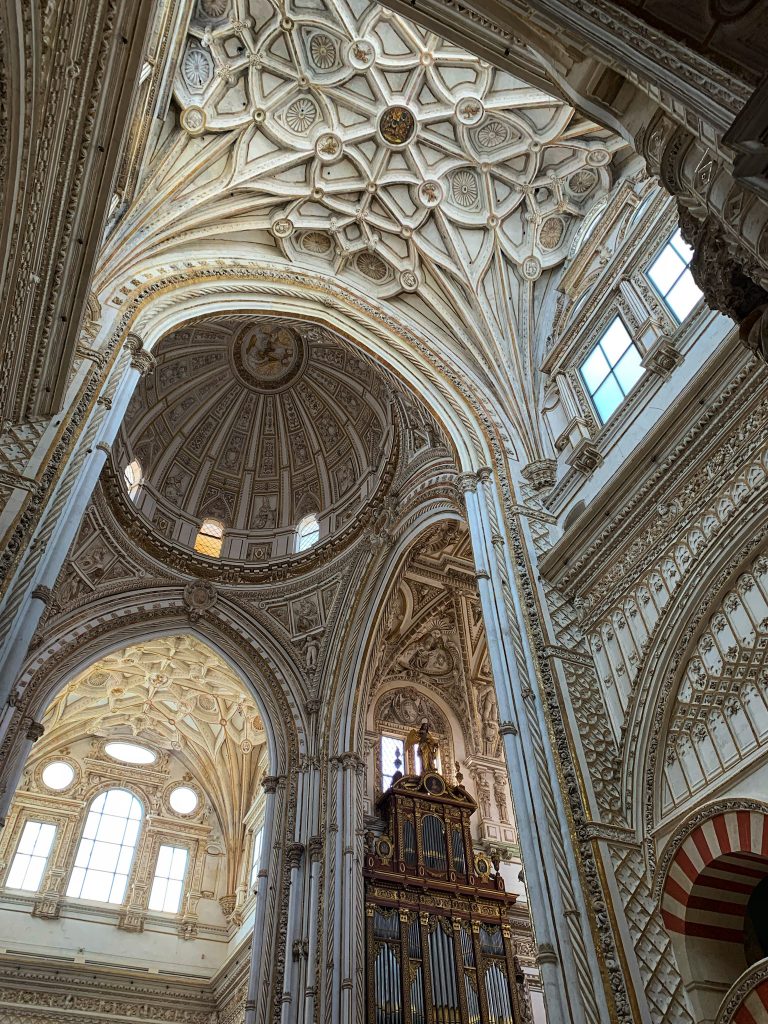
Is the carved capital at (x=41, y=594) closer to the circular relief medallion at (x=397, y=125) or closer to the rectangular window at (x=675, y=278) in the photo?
the rectangular window at (x=675, y=278)

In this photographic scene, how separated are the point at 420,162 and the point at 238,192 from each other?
12.0ft

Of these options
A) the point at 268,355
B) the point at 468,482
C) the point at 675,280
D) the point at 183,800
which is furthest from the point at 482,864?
the point at 268,355

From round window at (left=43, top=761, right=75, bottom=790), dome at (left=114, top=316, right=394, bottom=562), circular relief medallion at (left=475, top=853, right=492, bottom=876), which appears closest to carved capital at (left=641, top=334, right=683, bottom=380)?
dome at (left=114, top=316, right=394, bottom=562)

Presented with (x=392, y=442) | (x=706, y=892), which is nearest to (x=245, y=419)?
(x=392, y=442)

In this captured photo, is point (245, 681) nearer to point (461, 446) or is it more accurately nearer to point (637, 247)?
point (461, 446)

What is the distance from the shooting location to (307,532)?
20047 millimetres

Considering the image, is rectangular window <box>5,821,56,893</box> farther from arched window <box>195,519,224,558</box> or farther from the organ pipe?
the organ pipe

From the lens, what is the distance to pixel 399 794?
54.9 ft

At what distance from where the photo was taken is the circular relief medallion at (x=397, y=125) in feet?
48.5

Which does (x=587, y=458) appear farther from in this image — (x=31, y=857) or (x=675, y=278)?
(x=31, y=857)

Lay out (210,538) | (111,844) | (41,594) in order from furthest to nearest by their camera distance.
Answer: (111,844) → (210,538) → (41,594)

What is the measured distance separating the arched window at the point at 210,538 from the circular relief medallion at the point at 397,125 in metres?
10.2

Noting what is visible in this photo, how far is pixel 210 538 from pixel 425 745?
24.6 ft

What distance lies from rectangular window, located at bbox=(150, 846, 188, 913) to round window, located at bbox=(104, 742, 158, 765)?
2.78 m
